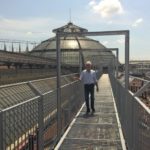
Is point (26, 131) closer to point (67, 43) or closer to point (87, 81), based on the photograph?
point (87, 81)

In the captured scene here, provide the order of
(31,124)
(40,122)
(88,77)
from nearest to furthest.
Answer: (31,124) → (40,122) → (88,77)

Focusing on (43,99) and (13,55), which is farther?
(13,55)

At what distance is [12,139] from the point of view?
5.41 meters

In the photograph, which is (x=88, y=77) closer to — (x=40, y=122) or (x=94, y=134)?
(x=94, y=134)

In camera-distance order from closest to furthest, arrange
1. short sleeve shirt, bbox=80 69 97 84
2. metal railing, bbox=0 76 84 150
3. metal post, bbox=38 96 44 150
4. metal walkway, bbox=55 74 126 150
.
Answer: metal railing, bbox=0 76 84 150 → metal post, bbox=38 96 44 150 → metal walkway, bbox=55 74 126 150 → short sleeve shirt, bbox=80 69 97 84

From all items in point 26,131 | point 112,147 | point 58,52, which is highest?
point 58,52

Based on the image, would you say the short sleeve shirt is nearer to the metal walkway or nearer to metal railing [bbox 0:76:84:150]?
the metal walkway

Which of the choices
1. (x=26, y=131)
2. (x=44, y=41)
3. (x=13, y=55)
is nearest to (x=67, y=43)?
(x=44, y=41)

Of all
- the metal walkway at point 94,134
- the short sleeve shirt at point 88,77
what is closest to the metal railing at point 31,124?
the metal walkway at point 94,134

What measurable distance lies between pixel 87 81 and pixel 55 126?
463 centimetres

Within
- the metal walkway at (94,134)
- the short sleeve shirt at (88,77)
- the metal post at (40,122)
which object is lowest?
the metal walkway at (94,134)

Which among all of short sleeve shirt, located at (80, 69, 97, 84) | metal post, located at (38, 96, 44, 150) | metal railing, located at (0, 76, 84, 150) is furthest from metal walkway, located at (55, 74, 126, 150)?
metal post, located at (38, 96, 44, 150)

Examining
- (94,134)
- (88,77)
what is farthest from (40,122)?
(88,77)

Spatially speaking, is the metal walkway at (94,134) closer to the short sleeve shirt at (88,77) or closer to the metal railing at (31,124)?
the metal railing at (31,124)
